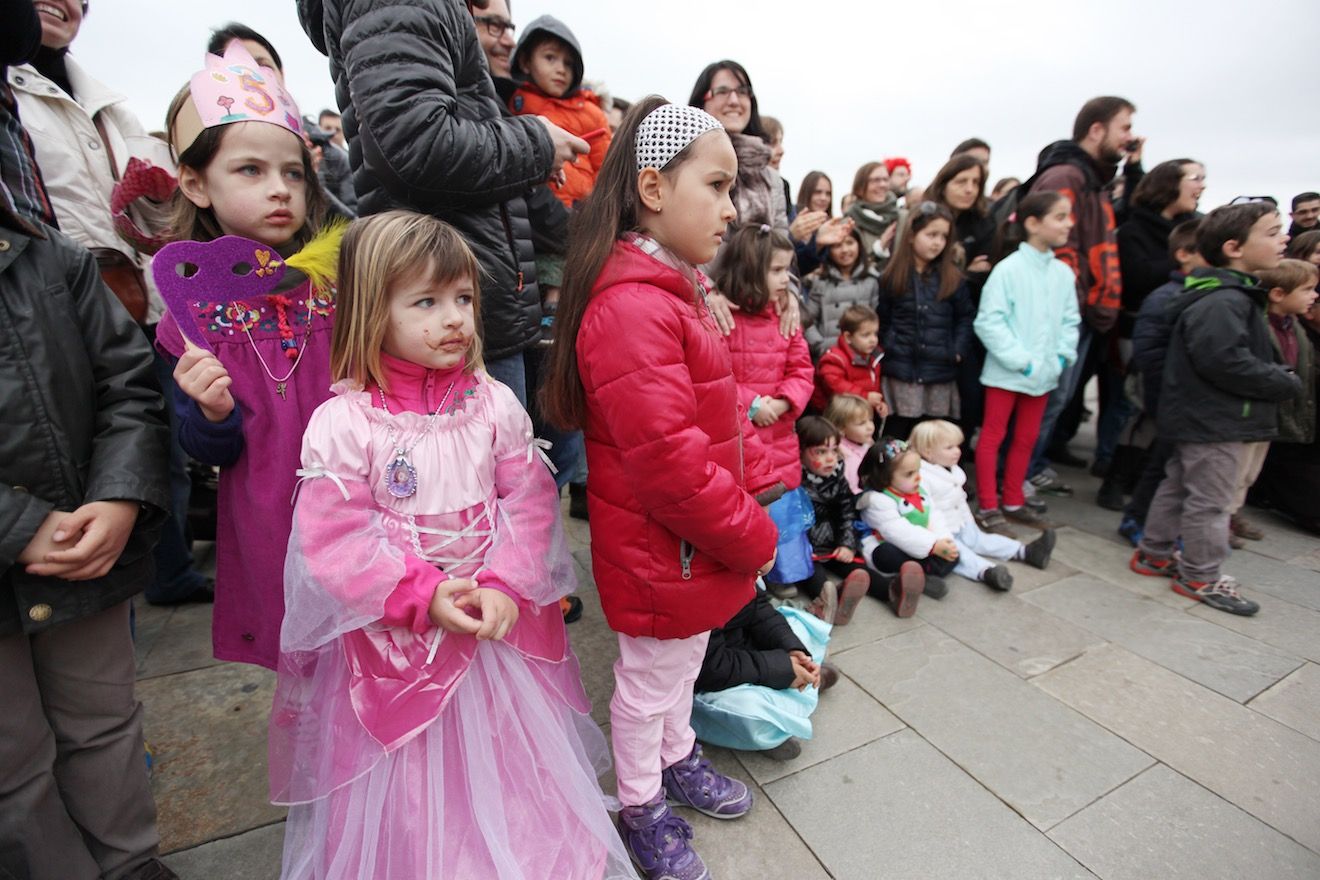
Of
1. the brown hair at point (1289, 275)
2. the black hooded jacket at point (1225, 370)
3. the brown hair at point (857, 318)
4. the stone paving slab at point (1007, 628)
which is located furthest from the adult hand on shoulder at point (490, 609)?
the brown hair at point (1289, 275)

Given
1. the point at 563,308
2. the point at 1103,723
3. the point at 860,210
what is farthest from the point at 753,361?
the point at 860,210

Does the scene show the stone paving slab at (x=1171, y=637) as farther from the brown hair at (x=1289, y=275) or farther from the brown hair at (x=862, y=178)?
the brown hair at (x=862, y=178)

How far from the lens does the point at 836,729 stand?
2.28 metres

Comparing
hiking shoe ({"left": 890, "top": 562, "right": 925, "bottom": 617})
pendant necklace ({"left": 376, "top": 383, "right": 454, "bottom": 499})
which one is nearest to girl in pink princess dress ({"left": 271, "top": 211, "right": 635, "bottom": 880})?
pendant necklace ({"left": 376, "top": 383, "right": 454, "bottom": 499})

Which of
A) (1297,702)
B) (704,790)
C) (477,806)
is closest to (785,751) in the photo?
(704,790)

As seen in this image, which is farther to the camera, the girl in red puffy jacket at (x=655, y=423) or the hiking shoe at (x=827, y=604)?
the hiking shoe at (x=827, y=604)

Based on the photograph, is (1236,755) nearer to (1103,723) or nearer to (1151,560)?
(1103,723)

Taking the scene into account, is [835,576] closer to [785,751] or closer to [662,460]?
[785,751]

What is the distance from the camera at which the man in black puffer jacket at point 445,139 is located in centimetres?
154

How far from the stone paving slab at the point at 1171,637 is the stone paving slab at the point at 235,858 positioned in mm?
3311

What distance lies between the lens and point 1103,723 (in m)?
2.36

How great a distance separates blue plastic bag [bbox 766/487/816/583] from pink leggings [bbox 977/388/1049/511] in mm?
1654

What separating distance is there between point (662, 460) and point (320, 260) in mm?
957

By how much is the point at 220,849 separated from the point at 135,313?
64.4 inches
